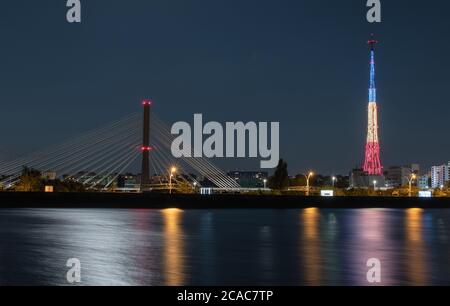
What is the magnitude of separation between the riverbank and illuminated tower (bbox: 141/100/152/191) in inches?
114

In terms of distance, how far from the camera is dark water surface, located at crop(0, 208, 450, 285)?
17.8 meters

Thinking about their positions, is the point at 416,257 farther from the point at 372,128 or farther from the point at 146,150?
the point at 372,128

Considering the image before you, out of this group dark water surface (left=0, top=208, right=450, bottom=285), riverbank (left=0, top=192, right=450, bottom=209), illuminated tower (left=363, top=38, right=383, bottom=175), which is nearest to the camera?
dark water surface (left=0, top=208, right=450, bottom=285)

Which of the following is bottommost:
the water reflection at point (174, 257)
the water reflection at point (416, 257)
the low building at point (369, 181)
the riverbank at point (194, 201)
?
the water reflection at point (416, 257)

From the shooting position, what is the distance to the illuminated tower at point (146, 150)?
234 ft

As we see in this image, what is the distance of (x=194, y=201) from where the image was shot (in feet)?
239

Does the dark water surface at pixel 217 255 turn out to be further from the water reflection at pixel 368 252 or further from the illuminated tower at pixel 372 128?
the illuminated tower at pixel 372 128

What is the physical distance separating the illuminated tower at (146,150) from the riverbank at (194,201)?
9.47ft

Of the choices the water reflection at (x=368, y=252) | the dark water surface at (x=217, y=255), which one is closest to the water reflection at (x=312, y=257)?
the dark water surface at (x=217, y=255)

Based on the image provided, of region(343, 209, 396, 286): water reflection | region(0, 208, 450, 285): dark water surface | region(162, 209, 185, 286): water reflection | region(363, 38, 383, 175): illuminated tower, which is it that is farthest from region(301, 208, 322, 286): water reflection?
region(363, 38, 383, 175): illuminated tower

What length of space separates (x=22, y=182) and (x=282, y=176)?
38725 mm

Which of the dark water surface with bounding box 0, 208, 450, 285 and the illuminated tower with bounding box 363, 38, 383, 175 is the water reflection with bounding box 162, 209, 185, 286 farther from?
the illuminated tower with bounding box 363, 38, 383, 175
